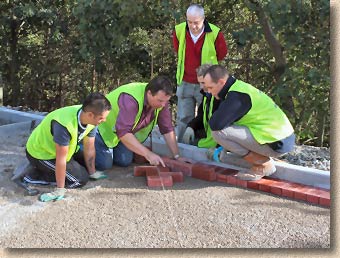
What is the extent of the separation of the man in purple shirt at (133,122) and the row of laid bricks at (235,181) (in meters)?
0.18

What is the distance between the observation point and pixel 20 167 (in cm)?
465

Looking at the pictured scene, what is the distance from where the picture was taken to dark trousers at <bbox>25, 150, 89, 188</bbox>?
14.0 ft

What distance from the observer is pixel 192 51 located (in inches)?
211

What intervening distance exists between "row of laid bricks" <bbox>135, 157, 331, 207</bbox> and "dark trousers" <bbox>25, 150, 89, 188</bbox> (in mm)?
Answer: 546

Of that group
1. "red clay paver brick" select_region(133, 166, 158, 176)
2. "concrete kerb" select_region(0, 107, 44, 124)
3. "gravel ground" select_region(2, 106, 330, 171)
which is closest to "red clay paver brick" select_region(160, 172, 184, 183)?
"red clay paver brick" select_region(133, 166, 158, 176)

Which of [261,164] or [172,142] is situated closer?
[261,164]

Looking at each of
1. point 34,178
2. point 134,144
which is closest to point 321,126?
point 134,144

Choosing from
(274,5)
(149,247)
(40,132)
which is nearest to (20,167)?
(40,132)

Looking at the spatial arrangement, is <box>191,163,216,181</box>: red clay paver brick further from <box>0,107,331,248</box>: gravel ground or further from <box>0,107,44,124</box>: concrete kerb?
<box>0,107,44,124</box>: concrete kerb

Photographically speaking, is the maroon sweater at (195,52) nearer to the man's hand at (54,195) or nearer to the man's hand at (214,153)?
the man's hand at (214,153)

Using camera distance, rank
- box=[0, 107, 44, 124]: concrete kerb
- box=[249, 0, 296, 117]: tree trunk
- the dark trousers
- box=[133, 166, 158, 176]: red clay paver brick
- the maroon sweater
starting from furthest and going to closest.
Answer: box=[0, 107, 44, 124]: concrete kerb → box=[249, 0, 296, 117]: tree trunk → the maroon sweater → box=[133, 166, 158, 176]: red clay paver brick → the dark trousers

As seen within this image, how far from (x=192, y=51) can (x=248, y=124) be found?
54.7 inches

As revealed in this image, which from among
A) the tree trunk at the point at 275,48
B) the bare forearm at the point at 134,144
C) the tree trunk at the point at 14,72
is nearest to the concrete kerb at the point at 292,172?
the bare forearm at the point at 134,144

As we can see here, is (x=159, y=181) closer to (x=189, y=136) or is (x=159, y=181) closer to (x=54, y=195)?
(x=54, y=195)
